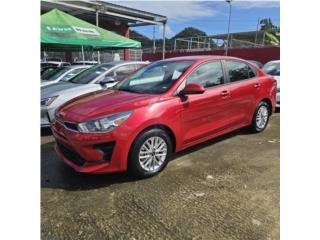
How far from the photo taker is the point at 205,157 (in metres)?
4.09

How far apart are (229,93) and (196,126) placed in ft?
2.89

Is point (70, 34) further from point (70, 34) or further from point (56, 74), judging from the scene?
point (56, 74)

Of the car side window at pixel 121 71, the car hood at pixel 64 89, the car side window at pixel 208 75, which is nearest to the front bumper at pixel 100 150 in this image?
the car side window at pixel 208 75

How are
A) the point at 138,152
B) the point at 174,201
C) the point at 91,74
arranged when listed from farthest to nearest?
the point at 91,74
the point at 138,152
the point at 174,201

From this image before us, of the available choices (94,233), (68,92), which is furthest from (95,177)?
(68,92)

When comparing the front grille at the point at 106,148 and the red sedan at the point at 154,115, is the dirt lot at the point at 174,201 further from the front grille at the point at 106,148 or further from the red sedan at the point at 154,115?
the front grille at the point at 106,148

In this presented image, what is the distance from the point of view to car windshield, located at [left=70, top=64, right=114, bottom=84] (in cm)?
616

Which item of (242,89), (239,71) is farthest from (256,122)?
(239,71)

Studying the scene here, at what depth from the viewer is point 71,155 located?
132 inches

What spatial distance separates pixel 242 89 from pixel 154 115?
1948mm

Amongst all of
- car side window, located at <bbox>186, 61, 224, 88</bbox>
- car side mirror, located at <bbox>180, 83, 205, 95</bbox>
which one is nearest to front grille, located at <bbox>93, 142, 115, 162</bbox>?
car side mirror, located at <bbox>180, 83, 205, 95</bbox>

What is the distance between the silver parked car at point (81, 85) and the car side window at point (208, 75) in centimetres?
221

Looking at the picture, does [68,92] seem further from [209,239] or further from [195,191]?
[209,239]

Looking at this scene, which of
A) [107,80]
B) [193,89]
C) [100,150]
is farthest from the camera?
[107,80]
